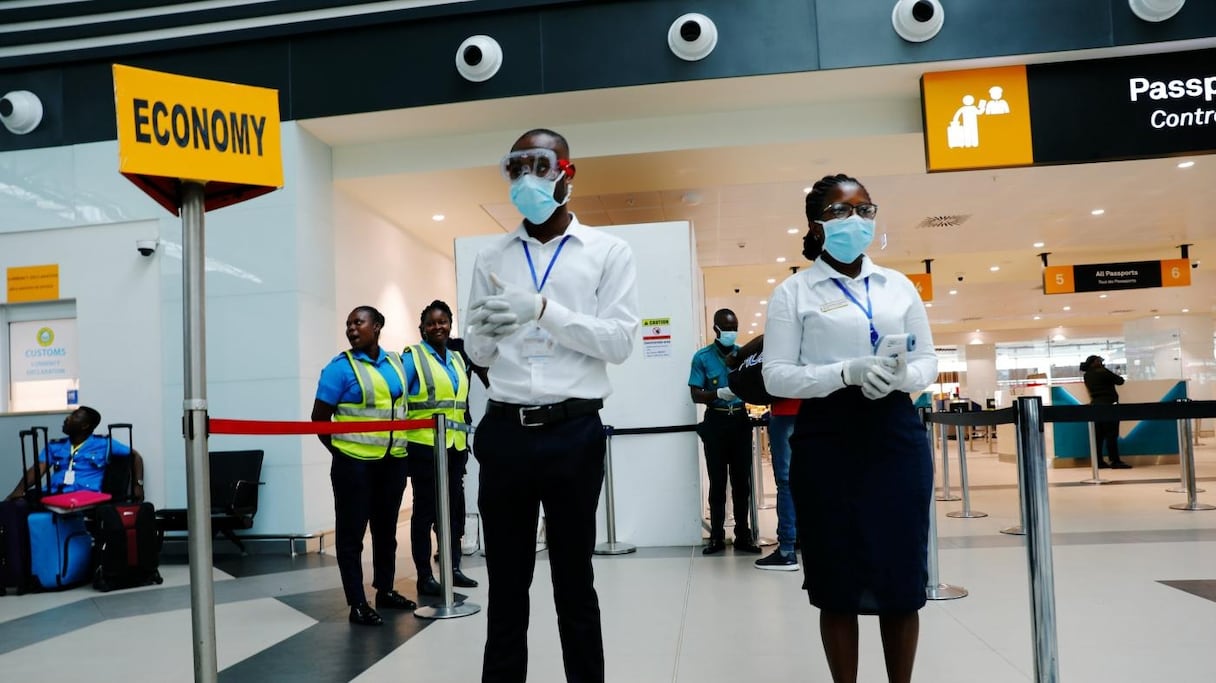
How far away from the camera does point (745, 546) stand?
6141mm

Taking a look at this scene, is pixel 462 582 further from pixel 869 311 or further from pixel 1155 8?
pixel 1155 8

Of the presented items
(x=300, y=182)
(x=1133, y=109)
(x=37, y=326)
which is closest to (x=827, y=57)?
(x=1133, y=109)

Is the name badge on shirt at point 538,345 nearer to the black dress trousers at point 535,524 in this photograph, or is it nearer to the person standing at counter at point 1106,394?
the black dress trousers at point 535,524

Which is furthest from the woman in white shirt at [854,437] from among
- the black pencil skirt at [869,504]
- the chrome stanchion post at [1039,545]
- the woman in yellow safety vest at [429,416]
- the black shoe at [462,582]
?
the black shoe at [462,582]

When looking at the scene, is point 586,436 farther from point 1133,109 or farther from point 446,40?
point 1133,109

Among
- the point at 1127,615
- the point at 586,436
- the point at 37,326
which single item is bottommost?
the point at 1127,615

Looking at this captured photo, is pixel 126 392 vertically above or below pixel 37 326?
below

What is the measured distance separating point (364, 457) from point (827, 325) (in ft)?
8.96

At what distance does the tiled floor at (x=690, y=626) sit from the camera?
3.30 m

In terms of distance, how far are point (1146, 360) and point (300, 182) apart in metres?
19.7

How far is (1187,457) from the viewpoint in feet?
24.6

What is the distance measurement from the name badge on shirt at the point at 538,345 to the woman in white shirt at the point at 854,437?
611 mm

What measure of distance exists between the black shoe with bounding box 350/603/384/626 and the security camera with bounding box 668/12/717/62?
15.0ft

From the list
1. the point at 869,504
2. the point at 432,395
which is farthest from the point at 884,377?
the point at 432,395
